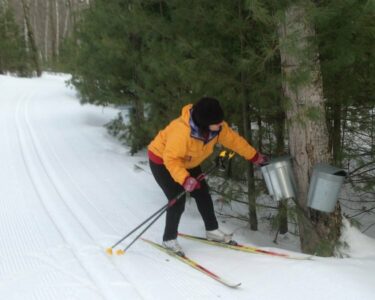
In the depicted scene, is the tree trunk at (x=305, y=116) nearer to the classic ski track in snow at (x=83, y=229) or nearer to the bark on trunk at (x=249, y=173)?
the bark on trunk at (x=249, y=173)

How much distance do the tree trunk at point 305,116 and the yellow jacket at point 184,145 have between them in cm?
52

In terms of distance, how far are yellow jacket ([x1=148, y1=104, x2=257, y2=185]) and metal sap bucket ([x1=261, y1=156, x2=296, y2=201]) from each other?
12.3 inches

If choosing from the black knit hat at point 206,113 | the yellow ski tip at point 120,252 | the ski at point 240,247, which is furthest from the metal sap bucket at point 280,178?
the yellow ski tip at point 120,252

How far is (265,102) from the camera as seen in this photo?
4.83 m

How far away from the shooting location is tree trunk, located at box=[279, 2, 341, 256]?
383 cm

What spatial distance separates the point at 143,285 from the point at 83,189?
3.27m

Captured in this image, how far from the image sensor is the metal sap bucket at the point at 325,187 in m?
3.83

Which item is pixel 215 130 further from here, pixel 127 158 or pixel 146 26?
pixel 127 158

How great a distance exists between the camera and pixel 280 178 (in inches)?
164

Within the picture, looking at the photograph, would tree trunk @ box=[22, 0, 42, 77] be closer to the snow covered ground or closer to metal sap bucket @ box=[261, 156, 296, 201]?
the snow covered ground

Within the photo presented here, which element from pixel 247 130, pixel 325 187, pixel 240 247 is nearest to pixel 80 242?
pixel 240 247

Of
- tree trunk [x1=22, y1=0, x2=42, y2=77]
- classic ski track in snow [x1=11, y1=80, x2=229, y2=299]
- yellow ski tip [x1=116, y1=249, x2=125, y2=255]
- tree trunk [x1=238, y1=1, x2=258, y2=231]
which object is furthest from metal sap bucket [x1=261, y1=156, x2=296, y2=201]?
tree trunk [x1=22, y1=0, x2=42, y2=77]

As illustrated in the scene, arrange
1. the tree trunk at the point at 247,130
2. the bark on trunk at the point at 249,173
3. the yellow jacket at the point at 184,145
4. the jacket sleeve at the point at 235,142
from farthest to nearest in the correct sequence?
the bark on trunk at the point at 249,173 → the tree trunk at the point at 247,130 → the jacket sleeve at the point at 235,142 → the yellow jacket at the point at 184,145

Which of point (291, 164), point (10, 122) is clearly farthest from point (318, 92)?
point (10, 122)
